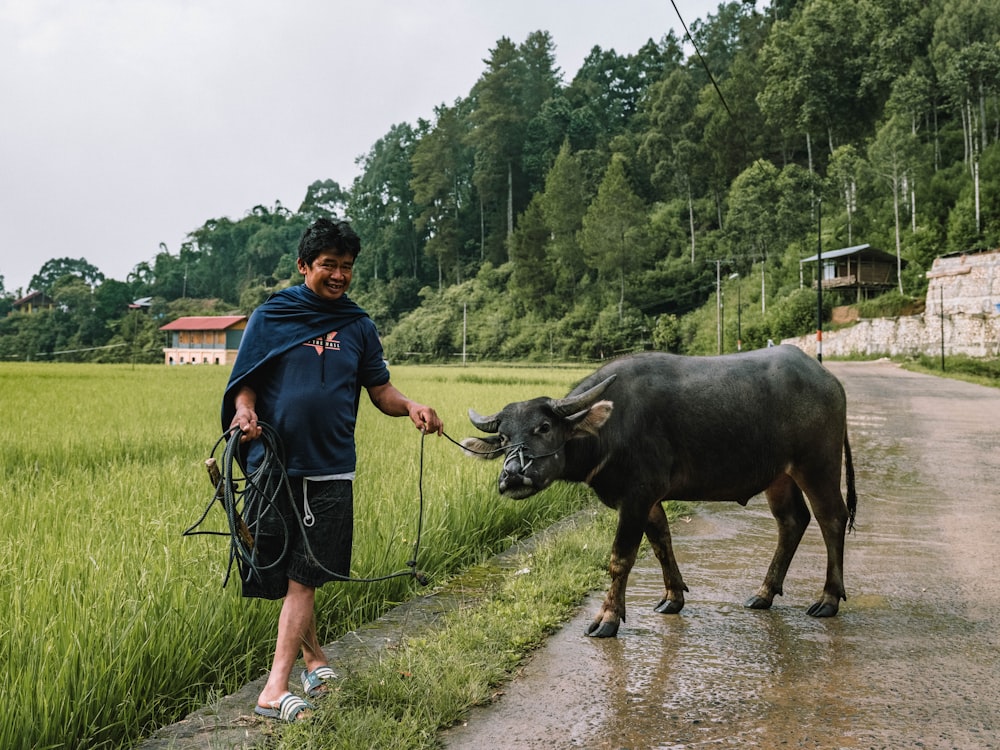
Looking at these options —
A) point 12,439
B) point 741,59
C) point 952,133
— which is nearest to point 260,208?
point 741,59

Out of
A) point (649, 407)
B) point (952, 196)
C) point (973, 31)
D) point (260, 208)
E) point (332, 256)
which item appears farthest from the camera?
point (260, 208)

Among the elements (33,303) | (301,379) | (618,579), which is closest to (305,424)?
(301,379)

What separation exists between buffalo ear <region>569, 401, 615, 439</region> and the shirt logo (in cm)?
122

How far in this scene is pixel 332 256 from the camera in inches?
111

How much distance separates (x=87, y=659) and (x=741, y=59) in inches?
2812

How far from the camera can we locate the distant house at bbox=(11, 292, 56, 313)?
82.4 metres

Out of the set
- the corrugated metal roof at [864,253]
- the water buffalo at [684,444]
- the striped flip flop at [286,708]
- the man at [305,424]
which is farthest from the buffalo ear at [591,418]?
the corrugated metal roof at [864,253]

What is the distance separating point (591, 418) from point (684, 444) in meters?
0.61

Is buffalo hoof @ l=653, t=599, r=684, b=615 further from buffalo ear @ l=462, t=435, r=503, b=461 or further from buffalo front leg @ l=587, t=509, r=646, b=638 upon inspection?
buffalo ear @ l=462, t=435, r=503, b=461

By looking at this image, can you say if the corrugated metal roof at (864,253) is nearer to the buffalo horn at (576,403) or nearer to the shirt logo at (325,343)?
the buffalo horn at (576,403)

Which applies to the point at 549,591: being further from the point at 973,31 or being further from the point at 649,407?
the point at 973,31

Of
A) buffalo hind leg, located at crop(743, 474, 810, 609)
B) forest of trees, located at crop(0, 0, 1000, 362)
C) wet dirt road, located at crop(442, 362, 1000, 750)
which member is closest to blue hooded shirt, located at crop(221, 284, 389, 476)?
wet dirt road, located at crop(442, 362, 1000, 750)

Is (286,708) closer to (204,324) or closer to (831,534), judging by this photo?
(831,534)

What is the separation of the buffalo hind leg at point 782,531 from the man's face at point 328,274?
2561 mm
